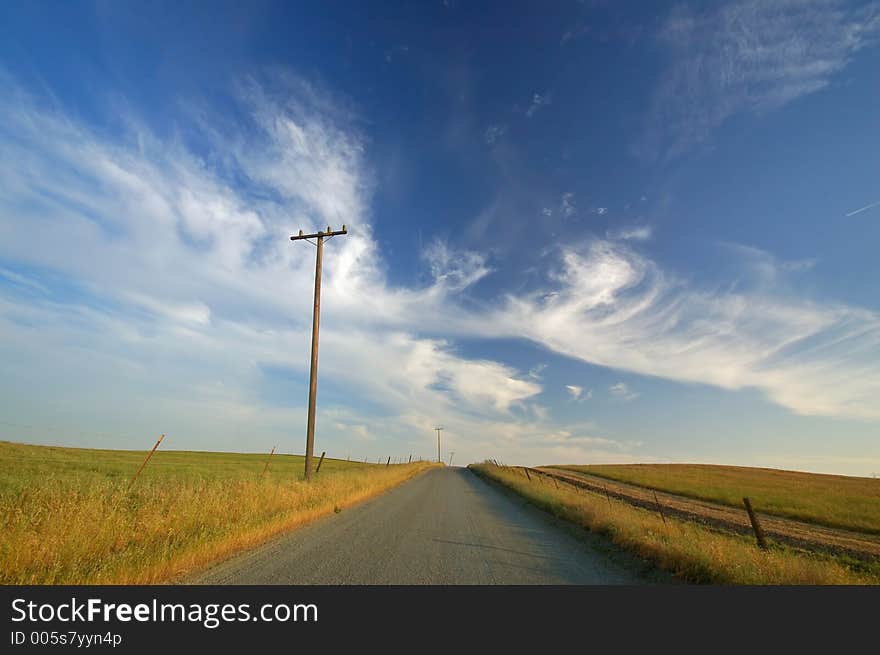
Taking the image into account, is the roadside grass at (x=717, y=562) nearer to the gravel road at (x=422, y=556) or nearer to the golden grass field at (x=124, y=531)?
the gravel road at (x=422, y=556)

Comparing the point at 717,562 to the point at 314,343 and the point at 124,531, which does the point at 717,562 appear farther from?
the point at 314,343

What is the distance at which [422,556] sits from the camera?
7812 mm

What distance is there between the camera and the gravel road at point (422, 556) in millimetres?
6270

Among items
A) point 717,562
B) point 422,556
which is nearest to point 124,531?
point 422,556

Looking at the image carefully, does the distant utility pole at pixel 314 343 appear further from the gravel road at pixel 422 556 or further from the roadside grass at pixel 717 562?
the roadside grass at pixel 717 562

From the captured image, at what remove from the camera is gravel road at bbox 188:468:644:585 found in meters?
6.27

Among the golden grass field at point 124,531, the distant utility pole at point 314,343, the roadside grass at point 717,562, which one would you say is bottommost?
the roadside grass at point 717,562

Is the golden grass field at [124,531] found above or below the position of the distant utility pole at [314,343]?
below

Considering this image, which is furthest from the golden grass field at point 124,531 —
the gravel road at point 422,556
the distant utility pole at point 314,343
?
the distant utility pole at point 314,343

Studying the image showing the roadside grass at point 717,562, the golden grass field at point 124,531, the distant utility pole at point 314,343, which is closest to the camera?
the golden grass field at point 124,531

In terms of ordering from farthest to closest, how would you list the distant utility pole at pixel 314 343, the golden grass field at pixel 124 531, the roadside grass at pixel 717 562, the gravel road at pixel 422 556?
1. the distant utility pole at pixel 314 343
2. the roadside grass at pixel 717 562
3. the gravel road at pixel 422 556
4. the golden grass field at pixel 124 531

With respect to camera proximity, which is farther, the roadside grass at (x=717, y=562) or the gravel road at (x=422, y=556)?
the roadside grass at (x=717, y=562)
